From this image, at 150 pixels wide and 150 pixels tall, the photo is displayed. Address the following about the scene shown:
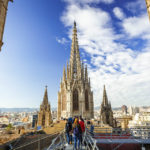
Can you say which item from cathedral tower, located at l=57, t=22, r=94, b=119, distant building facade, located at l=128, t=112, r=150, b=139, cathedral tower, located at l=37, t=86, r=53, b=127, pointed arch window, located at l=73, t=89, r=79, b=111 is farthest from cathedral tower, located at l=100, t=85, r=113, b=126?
cathedral tower, located at l=37, t=86, r=53, b=127

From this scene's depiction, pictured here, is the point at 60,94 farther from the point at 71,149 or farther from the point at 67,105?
the point at 71,149

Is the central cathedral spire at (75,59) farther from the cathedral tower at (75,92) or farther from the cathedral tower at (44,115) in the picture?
the cathedral tower at (44,115)

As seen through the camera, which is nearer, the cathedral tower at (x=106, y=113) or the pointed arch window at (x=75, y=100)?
the cathedral tower at (x=106, y=113)

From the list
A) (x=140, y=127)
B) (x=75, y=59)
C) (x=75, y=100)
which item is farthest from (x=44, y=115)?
(x=75, y=59)

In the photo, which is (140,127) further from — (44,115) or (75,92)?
(44,115)

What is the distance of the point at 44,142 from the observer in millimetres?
13031

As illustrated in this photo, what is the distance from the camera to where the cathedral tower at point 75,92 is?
113 feet

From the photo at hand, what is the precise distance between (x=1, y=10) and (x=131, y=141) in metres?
11.7

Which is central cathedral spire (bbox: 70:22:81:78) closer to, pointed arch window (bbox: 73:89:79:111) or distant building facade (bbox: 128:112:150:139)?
pointed arch window (bbox: 73:89:79:111)

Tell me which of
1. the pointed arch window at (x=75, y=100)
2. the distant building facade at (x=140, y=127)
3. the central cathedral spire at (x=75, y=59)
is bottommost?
the distant building facade at (x=140, y=127)

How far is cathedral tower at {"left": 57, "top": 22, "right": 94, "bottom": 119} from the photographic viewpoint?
3453cm

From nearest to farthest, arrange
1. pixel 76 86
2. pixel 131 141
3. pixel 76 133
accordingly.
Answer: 1. pixel 76 133
2. pixel 131 141
3. pixel 76 86

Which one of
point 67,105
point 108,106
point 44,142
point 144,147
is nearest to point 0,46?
point 44,142

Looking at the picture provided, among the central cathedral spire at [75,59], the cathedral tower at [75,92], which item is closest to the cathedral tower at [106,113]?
the cathedral tower at [75,92]
